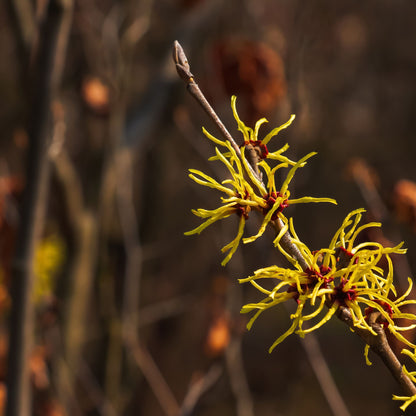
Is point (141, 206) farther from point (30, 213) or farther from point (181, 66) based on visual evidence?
point (181, 66)

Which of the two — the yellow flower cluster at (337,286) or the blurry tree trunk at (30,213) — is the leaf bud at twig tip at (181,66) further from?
the blurry tree trunk at (30,213)

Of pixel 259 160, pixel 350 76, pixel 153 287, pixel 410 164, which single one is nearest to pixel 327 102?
pixel 350 76

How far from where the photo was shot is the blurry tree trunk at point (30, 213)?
93 centimetres

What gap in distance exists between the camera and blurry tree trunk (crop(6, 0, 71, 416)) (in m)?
0.93

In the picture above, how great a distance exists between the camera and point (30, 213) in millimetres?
985

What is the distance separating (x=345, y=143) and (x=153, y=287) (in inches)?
120

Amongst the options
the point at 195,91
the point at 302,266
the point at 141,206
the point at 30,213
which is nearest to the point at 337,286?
the point at 302,266

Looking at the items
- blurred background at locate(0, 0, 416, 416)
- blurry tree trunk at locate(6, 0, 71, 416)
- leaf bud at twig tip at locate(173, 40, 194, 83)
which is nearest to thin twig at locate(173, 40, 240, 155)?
leaf bud at twig tip at locate(173, 40, 194, 83)

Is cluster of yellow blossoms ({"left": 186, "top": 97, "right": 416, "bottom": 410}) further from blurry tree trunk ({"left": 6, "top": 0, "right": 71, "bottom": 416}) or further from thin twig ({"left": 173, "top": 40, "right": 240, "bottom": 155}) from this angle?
blurry tree trunk ({"left": 6, "top": 0, "right": 71, "bottom": 416})

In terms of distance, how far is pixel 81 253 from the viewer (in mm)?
1677

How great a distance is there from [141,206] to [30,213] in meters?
1.65

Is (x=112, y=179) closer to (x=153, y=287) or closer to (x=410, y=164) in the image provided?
(x=153, y=287)

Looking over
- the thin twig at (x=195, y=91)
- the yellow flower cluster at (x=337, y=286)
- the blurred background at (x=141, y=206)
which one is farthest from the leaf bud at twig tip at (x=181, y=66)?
the blurred background at (x=141, y=206)

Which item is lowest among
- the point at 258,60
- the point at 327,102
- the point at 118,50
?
the point at 258,60
